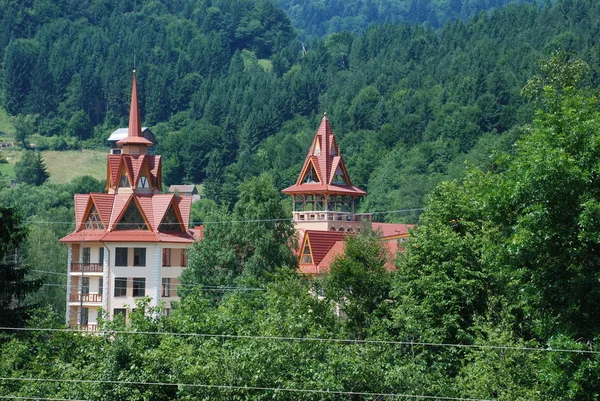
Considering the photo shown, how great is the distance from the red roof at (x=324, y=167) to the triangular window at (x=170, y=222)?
30.8 ft

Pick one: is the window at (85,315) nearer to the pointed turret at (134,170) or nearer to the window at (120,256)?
the window at (120,256)

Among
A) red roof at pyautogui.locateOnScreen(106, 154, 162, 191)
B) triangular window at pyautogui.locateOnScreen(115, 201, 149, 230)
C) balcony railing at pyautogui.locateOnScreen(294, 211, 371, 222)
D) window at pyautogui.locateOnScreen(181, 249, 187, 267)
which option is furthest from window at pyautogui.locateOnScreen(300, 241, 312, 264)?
red roof at pyautogui.locateOnScreen(106, 154, 162, 191)

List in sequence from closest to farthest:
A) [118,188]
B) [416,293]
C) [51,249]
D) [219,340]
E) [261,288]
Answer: [219,340]
[416,293]
[261,288]
[118,188]
[51,249]

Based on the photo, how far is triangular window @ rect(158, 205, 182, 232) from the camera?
92.2 meters

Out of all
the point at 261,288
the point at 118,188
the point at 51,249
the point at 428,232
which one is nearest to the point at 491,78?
the point at 51,249

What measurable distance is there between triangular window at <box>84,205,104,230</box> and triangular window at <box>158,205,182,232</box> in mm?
4194

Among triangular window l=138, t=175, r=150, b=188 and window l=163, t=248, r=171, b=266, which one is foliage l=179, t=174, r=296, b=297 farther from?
triangular window l=138, t=175, r=150, b=188

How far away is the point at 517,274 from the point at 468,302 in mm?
12261

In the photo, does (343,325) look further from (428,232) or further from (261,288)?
(261,288)

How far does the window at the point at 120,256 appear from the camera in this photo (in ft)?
298

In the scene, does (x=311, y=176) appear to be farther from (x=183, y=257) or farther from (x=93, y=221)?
(x=93, y=221)

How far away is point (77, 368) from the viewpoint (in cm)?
5131

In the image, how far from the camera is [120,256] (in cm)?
9094

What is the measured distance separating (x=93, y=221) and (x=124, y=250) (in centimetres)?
356
